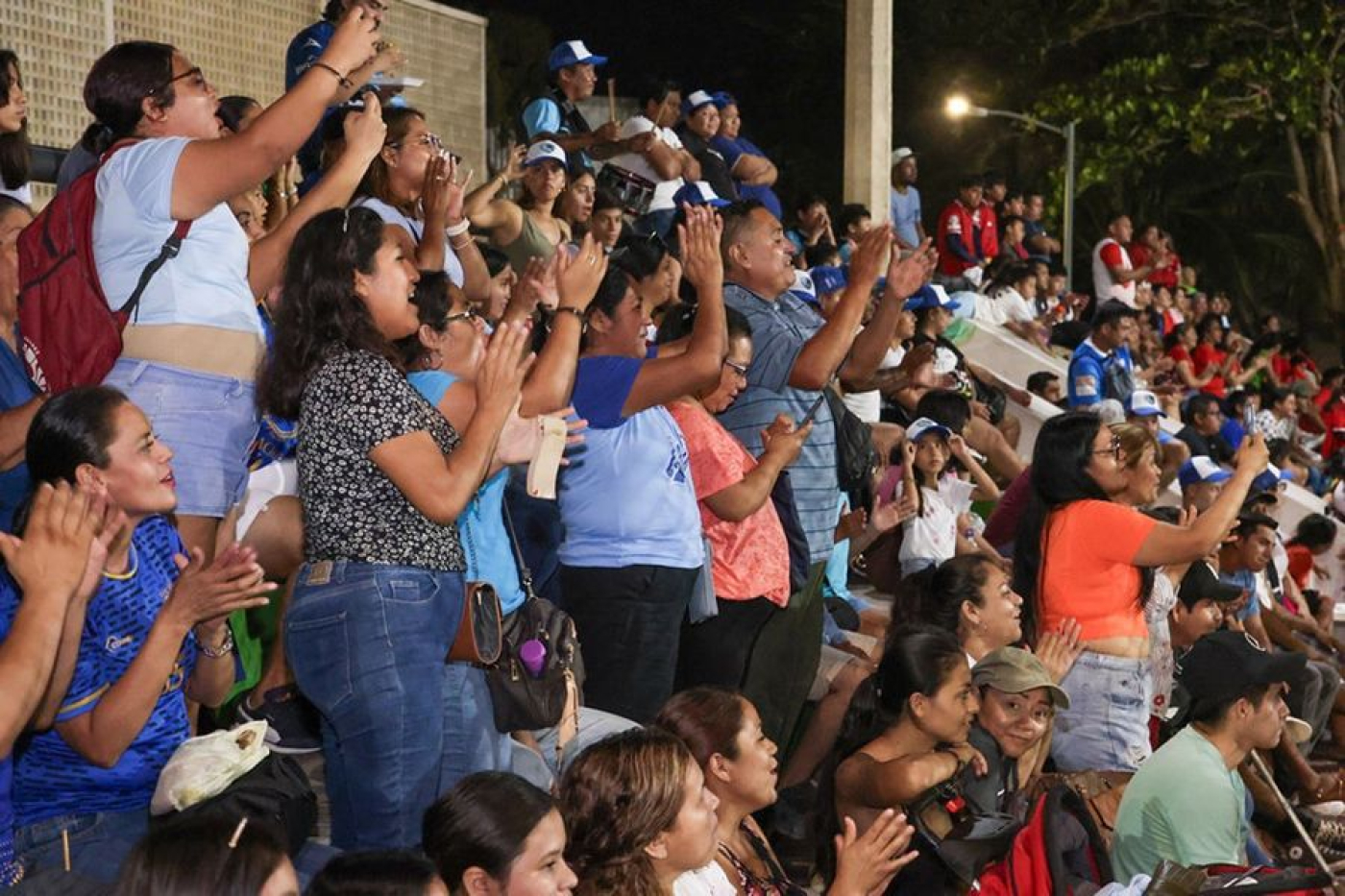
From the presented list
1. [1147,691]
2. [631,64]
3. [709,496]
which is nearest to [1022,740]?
[1147,691]

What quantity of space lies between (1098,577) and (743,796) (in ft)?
6.86

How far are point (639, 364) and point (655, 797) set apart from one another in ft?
5.12

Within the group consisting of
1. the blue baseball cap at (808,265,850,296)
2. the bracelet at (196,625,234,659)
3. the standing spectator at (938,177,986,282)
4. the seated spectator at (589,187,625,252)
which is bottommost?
the standing spectator at (938,177,986,282)

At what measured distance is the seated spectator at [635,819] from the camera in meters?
4.47

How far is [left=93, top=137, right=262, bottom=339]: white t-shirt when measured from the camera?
4414 mm

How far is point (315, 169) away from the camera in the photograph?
677 centimetres

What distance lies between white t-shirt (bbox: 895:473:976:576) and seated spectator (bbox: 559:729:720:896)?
4.07 m

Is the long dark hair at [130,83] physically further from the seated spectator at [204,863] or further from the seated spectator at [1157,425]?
the seated spectator at [1157,425]

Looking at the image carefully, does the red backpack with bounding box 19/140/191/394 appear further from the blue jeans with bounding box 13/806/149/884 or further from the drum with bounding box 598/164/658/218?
the drum with bounding box 598/164/658/218

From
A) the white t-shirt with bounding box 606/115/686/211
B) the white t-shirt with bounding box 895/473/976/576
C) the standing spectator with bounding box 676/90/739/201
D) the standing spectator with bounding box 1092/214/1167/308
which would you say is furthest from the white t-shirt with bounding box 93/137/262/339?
the standing spectator with bounding box 1092/214/1167/308

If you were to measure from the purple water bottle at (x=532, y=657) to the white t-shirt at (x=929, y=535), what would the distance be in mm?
3965

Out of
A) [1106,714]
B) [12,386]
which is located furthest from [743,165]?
[12,386]

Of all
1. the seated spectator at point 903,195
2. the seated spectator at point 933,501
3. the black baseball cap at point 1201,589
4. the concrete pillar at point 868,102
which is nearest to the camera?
the black baseball cap at point 1201,589

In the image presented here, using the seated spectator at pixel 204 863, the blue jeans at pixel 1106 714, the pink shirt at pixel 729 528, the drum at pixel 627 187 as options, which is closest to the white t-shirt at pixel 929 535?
the blue jeans at pixel 1106 714
